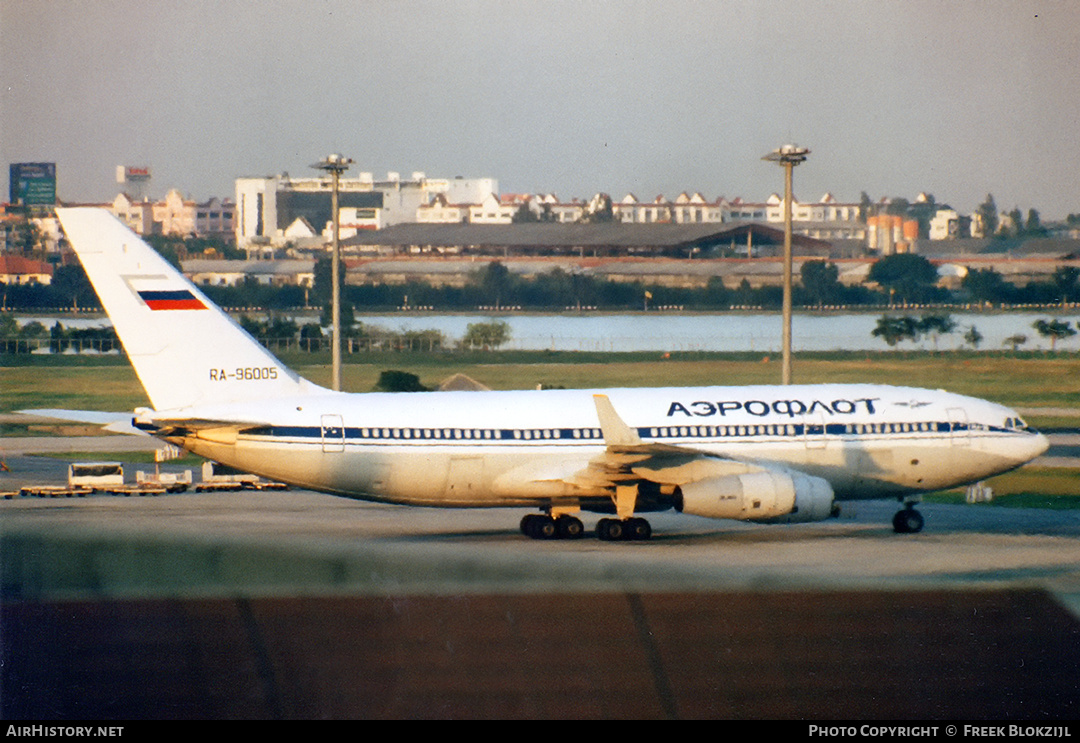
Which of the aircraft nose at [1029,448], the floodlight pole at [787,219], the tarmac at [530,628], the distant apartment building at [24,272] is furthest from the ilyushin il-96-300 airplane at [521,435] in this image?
the distant apartment building at [24,272]

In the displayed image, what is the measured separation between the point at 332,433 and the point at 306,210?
331 feet

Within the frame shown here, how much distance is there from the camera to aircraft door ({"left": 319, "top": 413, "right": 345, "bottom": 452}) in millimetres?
35844

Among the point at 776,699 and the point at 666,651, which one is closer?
the point at 776,699

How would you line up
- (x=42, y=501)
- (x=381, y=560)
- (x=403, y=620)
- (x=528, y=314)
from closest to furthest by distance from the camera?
(x=403, y=620)
(x=381, y=560)
(x=42, y=501)
(x=528, y=314)

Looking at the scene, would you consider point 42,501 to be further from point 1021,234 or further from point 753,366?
point 1021,234

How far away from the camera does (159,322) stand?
36.1 metres

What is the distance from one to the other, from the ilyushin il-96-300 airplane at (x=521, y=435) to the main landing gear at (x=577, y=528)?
0.04m

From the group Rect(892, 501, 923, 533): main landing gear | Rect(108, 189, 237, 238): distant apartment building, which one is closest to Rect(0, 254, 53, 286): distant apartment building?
Rect(108, 189, 237, 238): distant apartment building

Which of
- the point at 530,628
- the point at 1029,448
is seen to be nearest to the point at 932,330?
the point at 1029,448

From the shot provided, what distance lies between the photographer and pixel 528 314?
260ft

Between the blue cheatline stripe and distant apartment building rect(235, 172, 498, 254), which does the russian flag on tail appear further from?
distant apartment building rect(235, 172, 498, 254)

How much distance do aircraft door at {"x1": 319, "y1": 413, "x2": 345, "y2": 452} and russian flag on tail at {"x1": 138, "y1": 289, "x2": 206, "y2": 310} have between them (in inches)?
178

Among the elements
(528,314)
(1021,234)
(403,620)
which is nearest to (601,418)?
(403,620)

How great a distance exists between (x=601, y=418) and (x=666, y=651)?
44.0 feet
